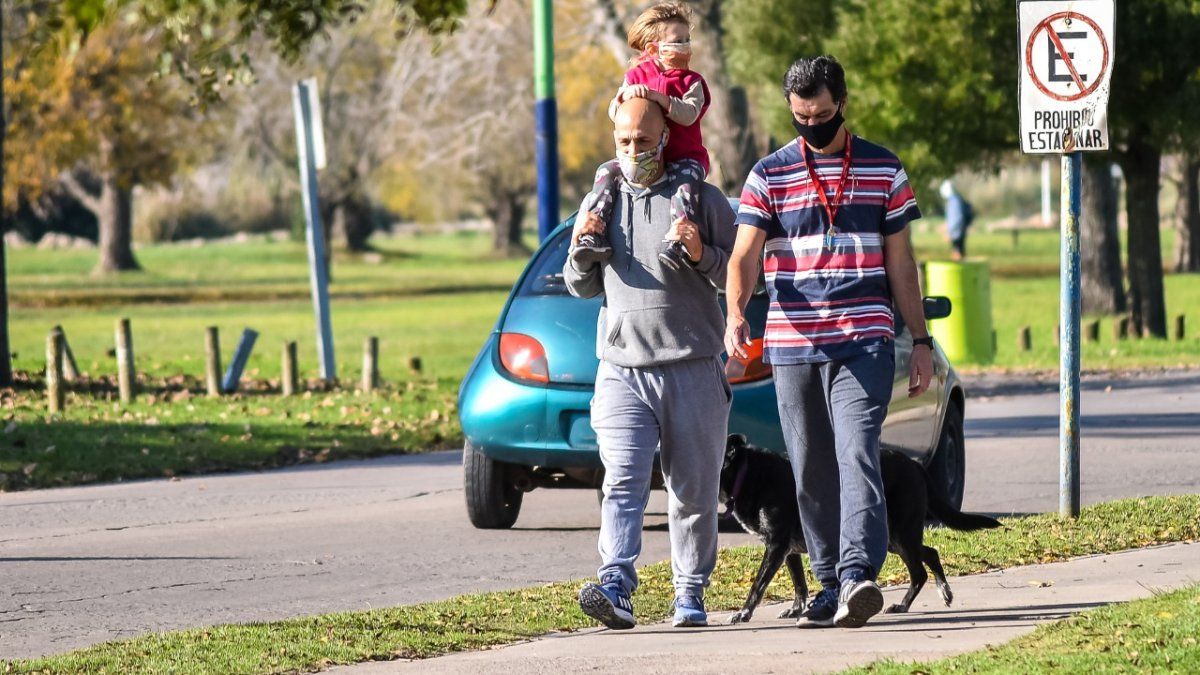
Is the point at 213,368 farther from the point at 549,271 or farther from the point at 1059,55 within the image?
the point at 1059,55

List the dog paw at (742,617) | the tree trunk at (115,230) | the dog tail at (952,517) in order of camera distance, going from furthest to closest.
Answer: the tree trunk at (115,230)
the dog tail at (952,517)
the dog paw at (742,617)

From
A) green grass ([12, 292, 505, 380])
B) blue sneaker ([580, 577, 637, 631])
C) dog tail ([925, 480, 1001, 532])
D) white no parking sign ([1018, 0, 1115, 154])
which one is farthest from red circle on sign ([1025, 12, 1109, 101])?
green grass ([12, 292, 505, 380])

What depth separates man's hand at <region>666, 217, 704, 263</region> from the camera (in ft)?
22.1

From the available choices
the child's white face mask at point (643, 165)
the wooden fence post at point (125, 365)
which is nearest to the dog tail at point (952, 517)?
the child's white face mask at point (643, 165)

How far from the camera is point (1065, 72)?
9.30m

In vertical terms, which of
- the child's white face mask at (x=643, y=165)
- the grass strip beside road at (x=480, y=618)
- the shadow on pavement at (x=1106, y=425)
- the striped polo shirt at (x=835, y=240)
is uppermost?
the child's white face mask at (x=643, y=165)

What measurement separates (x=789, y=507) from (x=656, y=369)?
76 centimetres

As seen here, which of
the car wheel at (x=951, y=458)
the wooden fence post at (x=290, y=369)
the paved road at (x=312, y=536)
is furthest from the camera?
the wooden fence post at (x=290, y=369)

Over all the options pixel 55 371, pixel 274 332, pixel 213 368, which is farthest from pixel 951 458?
pixel 274 332

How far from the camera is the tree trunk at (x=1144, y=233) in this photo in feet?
80.6

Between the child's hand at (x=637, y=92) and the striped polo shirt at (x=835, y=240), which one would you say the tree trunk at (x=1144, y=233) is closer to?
the striped polo shirt at (x=835, y=240)

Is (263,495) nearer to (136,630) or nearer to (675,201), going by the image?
(136,630)

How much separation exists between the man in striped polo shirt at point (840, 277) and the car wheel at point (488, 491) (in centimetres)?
334

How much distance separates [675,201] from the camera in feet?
22.5
